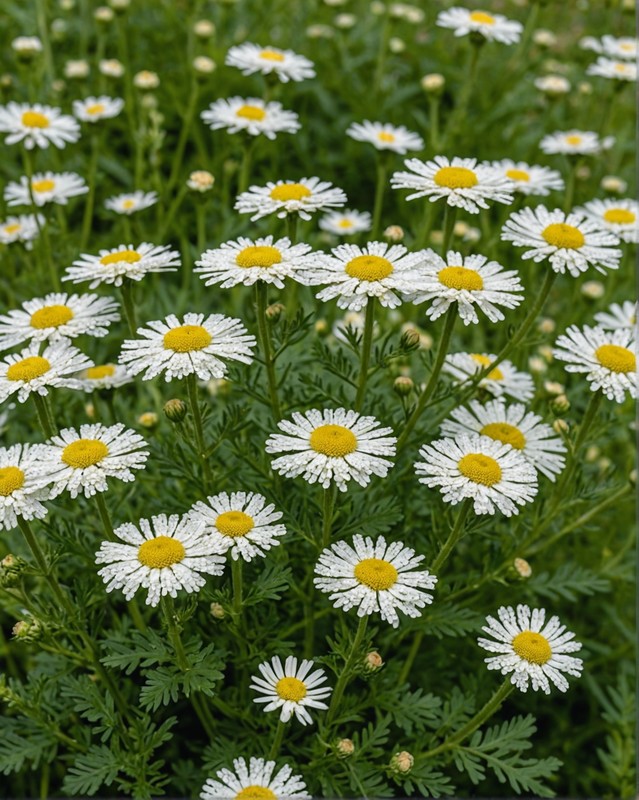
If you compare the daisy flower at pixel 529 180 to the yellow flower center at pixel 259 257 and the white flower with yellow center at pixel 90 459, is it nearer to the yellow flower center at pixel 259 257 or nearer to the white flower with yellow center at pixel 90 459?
the yellow flower center at pixel 259 257

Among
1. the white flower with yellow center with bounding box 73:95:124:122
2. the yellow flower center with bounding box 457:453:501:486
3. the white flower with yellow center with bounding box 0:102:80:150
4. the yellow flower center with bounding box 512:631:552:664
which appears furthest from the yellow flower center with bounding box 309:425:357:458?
the white flower with yellow center with bounding box 73:95:124:122

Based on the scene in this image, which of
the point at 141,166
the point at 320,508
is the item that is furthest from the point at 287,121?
the point at 320,508

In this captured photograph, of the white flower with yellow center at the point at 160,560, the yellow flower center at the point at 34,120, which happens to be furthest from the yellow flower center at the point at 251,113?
the white flower with yellow center at the point at 160,560

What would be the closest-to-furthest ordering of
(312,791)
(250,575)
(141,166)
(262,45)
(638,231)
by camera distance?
1. (312,791)
2. (250,575)
3. (638,231)
4. (141,166)
5. (262,45)

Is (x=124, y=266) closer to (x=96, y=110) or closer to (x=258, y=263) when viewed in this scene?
(x=258, y=263)

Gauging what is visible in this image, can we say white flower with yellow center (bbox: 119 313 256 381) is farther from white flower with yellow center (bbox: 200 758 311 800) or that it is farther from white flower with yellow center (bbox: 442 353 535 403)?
white flower with yellow center (bbox: 200 758 311 800)

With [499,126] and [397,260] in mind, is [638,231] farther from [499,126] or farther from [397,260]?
[499,126]

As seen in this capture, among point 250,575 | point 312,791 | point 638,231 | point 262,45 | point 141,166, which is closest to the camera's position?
point 312,791
